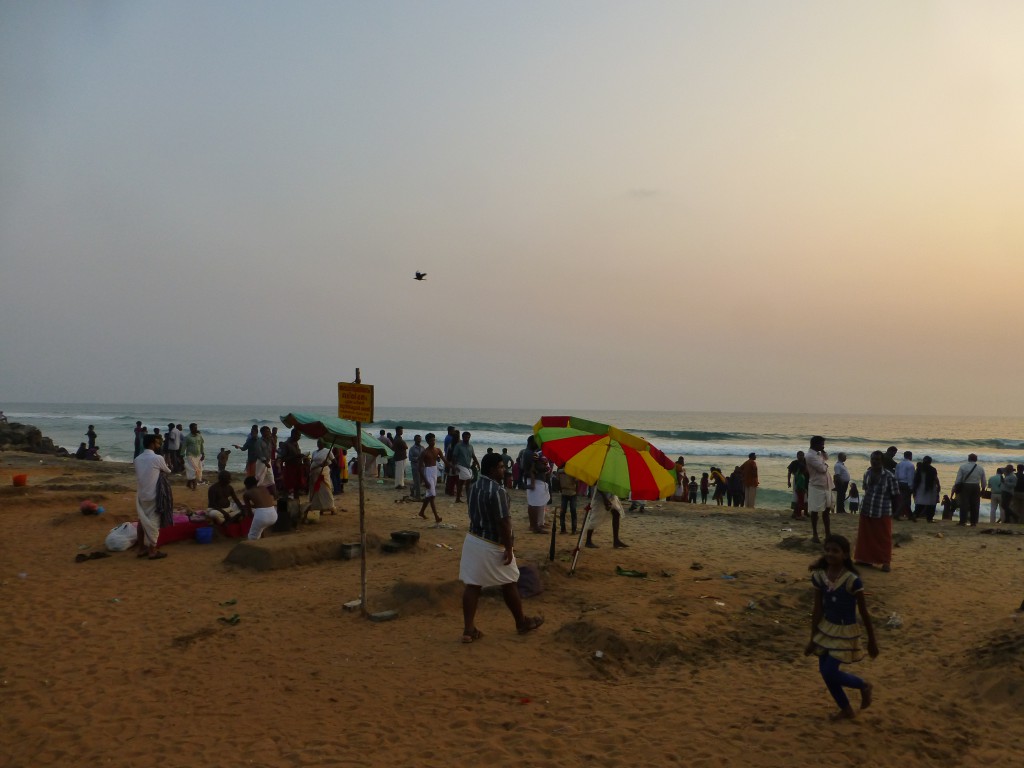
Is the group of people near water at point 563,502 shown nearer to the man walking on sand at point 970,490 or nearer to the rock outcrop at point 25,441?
the man walking on sand at point 970,490

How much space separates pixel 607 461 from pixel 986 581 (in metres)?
5.68

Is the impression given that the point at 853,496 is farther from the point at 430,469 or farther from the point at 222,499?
the point at 222,499

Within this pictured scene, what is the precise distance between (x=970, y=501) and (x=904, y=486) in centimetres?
157

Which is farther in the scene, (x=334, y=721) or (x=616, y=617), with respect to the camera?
(x=616, y=617)

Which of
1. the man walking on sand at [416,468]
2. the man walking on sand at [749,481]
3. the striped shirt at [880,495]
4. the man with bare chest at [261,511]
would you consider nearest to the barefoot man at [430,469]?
the man walking on sand at [416,468]

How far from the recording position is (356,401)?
705 cm

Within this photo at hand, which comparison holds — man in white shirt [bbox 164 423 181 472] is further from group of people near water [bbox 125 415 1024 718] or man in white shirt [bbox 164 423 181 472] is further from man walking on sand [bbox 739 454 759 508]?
man walking on sand [bbox 739 454 759 508]

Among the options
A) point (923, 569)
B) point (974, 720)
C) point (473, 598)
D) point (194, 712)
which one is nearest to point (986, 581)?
point (923, 569)

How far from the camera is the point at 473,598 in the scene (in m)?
6.38

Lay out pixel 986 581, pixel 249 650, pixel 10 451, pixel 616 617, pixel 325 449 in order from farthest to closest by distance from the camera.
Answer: pixel 10 451, pixel 325 449, pixel 986 581, pixel 616 617, pixel 249 650

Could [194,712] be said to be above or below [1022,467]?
below

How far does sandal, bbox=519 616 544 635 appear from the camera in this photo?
6734 mm

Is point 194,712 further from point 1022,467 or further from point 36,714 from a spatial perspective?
point 1022,467

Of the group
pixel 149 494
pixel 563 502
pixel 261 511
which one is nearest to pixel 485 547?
pixel 261 511
